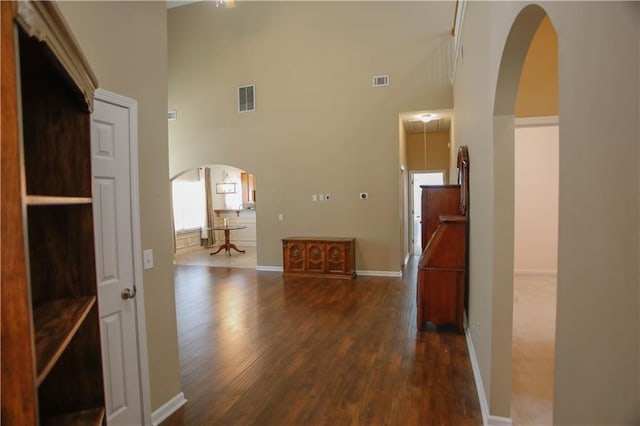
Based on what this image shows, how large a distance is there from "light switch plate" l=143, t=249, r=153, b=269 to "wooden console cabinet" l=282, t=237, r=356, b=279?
4367 millimetres

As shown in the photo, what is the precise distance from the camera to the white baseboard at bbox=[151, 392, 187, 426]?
234 cm

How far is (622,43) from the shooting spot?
0.67 m

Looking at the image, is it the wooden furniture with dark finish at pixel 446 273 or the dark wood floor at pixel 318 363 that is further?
the wooden furniture with dark finish at pixel 446 273

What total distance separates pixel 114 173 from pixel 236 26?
651 cm

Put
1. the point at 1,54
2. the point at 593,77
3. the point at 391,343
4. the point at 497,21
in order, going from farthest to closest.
Result: 1. the point at 391,343
2. the point at 497,21
3. the point at 593,77
4. the point at 1,54

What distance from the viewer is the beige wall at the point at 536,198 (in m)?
6.29

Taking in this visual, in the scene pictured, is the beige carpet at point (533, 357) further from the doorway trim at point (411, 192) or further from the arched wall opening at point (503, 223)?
the doorway trim at point (411, 192)

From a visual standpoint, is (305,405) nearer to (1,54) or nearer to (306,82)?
(1,54)

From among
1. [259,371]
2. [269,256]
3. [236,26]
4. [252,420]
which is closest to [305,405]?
[252,420]

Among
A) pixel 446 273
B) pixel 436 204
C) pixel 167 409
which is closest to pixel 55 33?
pixel 167 409

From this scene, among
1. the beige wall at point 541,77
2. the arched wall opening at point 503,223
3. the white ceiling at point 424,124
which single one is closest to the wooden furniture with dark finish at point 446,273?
the beige wall at point 541,77

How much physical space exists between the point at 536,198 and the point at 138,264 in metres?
6.66

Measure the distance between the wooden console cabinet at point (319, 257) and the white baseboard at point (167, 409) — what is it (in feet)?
13.6

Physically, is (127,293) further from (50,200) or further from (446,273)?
(446,273)
